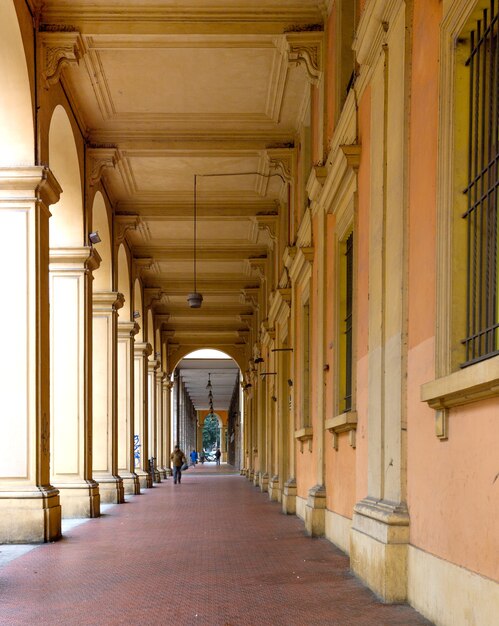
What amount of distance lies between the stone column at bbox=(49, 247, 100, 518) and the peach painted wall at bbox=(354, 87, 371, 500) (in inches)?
290

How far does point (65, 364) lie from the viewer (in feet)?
51.2

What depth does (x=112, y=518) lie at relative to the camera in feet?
51.2

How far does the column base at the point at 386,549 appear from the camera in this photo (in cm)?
673

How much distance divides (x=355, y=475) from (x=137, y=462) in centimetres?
1966

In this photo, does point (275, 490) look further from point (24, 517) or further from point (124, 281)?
point (24, 517)

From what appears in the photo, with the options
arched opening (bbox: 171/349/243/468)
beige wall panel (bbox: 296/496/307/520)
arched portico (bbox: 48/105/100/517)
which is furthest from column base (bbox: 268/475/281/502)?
arched opening (bbox: 171/349/243/468)

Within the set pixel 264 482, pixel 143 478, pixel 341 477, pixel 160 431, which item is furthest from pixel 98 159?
pixel 160 431

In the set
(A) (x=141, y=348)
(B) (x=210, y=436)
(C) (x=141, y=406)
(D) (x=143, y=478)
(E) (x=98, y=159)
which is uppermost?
(E) (x=98, y=159)

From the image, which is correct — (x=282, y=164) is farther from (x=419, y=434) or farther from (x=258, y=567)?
(x=419, y=434)

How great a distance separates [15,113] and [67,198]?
439 centimetres

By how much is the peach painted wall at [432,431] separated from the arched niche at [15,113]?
633cm

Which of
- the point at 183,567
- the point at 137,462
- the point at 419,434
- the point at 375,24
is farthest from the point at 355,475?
the point at 137,462

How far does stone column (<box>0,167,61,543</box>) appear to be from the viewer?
11586mm

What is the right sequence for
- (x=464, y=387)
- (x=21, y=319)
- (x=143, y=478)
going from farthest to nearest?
(x=143, y=478) → (x=21, y=319) → (x=464, y=387)
